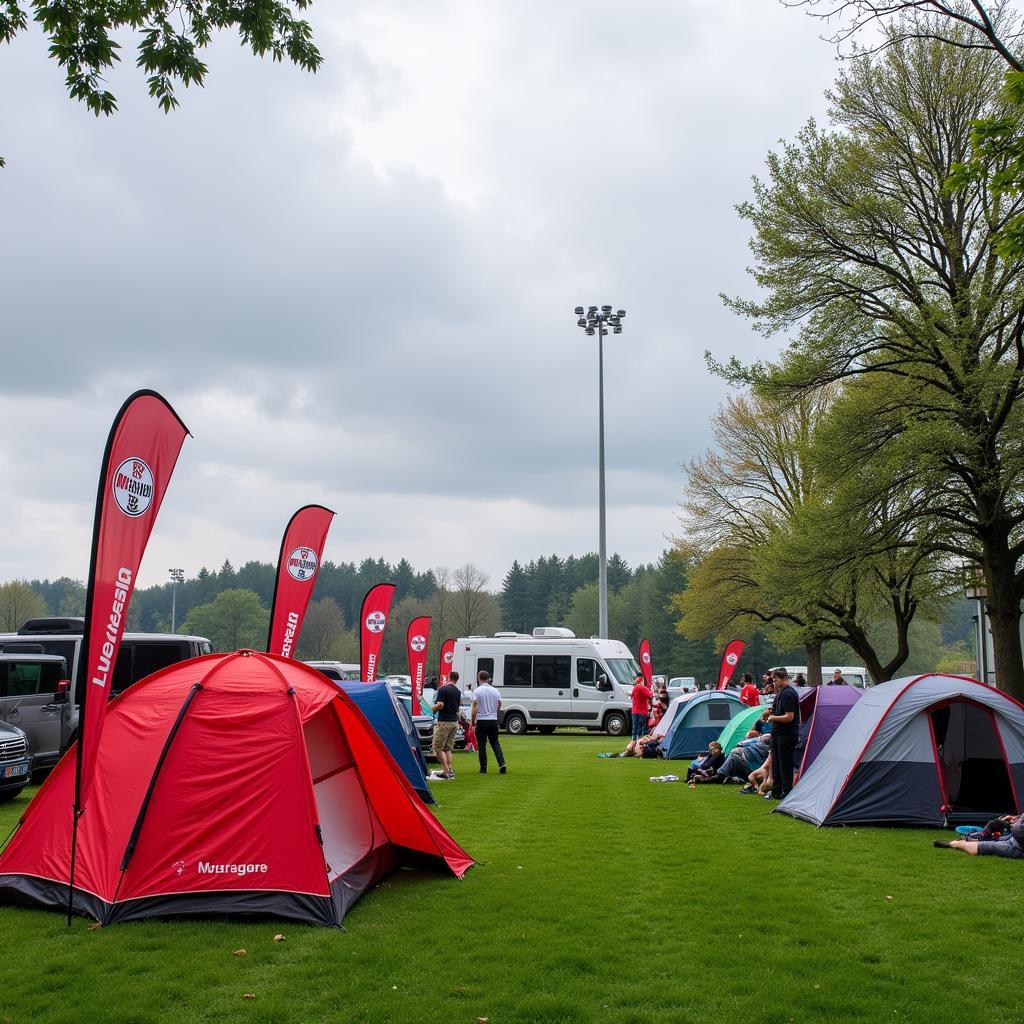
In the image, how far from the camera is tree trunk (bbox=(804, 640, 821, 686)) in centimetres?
3716

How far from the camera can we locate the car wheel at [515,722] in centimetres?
3056

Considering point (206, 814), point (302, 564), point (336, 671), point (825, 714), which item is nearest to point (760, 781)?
point (825, 714)

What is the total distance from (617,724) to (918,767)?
19.3 meters

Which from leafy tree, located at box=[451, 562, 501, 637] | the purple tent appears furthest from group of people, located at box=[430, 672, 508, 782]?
leafy tree, located at box=[451, 562, 501, 637]

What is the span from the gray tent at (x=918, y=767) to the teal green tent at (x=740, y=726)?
5521 mm

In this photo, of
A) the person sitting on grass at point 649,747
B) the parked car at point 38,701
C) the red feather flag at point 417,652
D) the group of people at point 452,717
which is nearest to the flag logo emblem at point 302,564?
the group of people at point 452,717

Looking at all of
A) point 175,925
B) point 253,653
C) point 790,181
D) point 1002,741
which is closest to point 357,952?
point 175,925

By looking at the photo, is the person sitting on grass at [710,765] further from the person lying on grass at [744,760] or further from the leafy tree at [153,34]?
the leafy tree at [153,34]

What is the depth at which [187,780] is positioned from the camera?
6.80 metres

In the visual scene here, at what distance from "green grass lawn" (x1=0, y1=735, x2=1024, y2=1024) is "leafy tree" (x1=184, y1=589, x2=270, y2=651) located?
8101 cm

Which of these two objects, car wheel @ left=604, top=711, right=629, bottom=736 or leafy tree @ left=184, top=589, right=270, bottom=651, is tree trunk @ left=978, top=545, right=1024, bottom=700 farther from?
leafy tree @ left=184, top=589, right=270, bottom=651

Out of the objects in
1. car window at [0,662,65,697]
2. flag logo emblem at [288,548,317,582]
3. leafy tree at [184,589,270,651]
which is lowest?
car window at [0,662,65,697]

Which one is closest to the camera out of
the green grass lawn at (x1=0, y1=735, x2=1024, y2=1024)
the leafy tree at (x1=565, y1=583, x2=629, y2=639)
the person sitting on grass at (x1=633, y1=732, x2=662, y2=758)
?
the green grass lawn at (x1=0, y1=735, x2=1024, y2=1024)

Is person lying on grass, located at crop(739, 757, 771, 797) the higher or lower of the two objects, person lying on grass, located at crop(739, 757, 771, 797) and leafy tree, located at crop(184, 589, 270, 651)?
the lower
